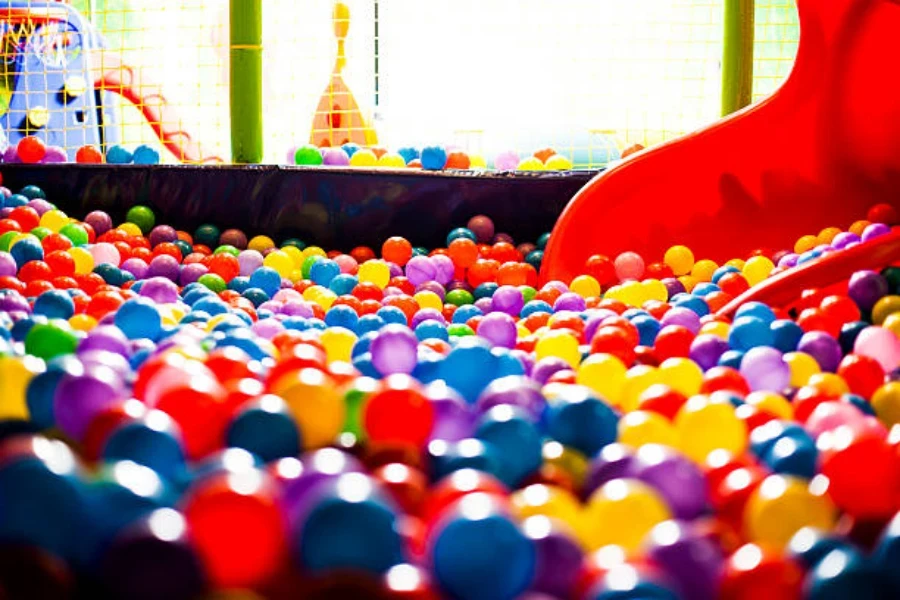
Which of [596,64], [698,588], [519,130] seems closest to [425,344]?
[698,588]

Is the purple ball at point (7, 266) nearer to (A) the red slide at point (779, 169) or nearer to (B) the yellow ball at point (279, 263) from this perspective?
(B) the yellow ball at point (279, 263)

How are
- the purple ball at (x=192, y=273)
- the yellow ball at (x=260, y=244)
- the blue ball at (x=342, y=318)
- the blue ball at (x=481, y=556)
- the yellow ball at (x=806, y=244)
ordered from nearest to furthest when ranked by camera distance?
the blue ball at (x=481, y=556) → the blue ball at (x=342, y=318) → the yellow ball at (x=806, y=244) → the purple ball at (x=192, y=273) → the yellow ball at (x=260, y=244)

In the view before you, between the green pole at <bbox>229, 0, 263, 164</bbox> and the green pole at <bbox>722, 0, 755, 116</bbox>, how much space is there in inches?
51.3

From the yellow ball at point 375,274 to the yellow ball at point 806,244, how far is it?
2.84ft

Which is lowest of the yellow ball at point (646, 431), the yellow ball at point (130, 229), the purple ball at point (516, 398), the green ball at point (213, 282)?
the green ball at point (213, 282)

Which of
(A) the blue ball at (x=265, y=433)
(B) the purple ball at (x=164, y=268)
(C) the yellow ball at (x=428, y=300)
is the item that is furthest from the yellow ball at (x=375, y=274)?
(A) the blue ball at (x=265, y=433)

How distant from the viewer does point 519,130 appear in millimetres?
6066

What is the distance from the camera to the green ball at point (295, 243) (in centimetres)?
266

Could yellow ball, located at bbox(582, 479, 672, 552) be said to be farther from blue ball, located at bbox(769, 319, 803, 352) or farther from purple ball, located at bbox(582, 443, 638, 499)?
blue ball, located at bbox(769, 319, 803, 352)

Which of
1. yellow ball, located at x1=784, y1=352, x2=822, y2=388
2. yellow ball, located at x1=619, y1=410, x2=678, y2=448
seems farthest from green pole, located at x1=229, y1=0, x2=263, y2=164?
yellow ball, located at x1=619, y1=410, x2=678, y2=448

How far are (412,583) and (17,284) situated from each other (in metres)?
1.54

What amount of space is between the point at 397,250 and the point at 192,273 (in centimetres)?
47

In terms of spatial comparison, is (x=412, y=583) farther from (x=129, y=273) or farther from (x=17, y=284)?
(x=129, y=273)

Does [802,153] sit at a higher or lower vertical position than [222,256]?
higher
